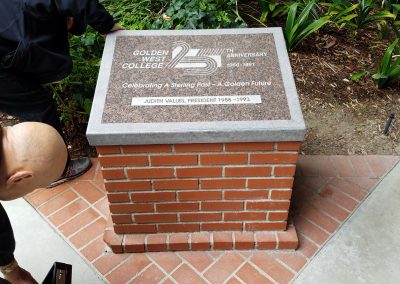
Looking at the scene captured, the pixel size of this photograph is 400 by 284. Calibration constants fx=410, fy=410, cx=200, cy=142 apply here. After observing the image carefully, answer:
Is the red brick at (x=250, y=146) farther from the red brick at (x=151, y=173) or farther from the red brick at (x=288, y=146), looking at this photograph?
the red brick at (x=151, y=173)

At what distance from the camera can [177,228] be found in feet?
7.43

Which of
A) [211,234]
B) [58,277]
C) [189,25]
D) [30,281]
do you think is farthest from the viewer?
[189,25]

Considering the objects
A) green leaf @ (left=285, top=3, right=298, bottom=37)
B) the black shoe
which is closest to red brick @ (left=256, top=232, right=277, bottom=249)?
the black shoe

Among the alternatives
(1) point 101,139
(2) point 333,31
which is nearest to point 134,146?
(1) point 101,139

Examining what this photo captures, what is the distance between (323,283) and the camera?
213 centimetres

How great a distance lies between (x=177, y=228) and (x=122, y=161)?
22.1 inches

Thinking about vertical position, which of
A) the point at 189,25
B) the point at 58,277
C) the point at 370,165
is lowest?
the point at 370,165

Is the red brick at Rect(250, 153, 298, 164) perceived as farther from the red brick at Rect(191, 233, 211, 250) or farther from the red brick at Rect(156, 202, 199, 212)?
the red brick at Rect(191, 233, 211, 250)

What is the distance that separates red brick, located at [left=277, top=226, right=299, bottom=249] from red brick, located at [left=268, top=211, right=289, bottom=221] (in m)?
0.11

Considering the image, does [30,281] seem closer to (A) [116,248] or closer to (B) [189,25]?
(A) [116,248]

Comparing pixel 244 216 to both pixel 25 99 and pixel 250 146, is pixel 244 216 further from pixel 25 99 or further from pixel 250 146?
pixel 25 99

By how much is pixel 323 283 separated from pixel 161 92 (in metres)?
1.29

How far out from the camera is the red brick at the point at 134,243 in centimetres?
225

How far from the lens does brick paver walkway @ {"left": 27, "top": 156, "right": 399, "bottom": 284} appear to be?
2.19m
